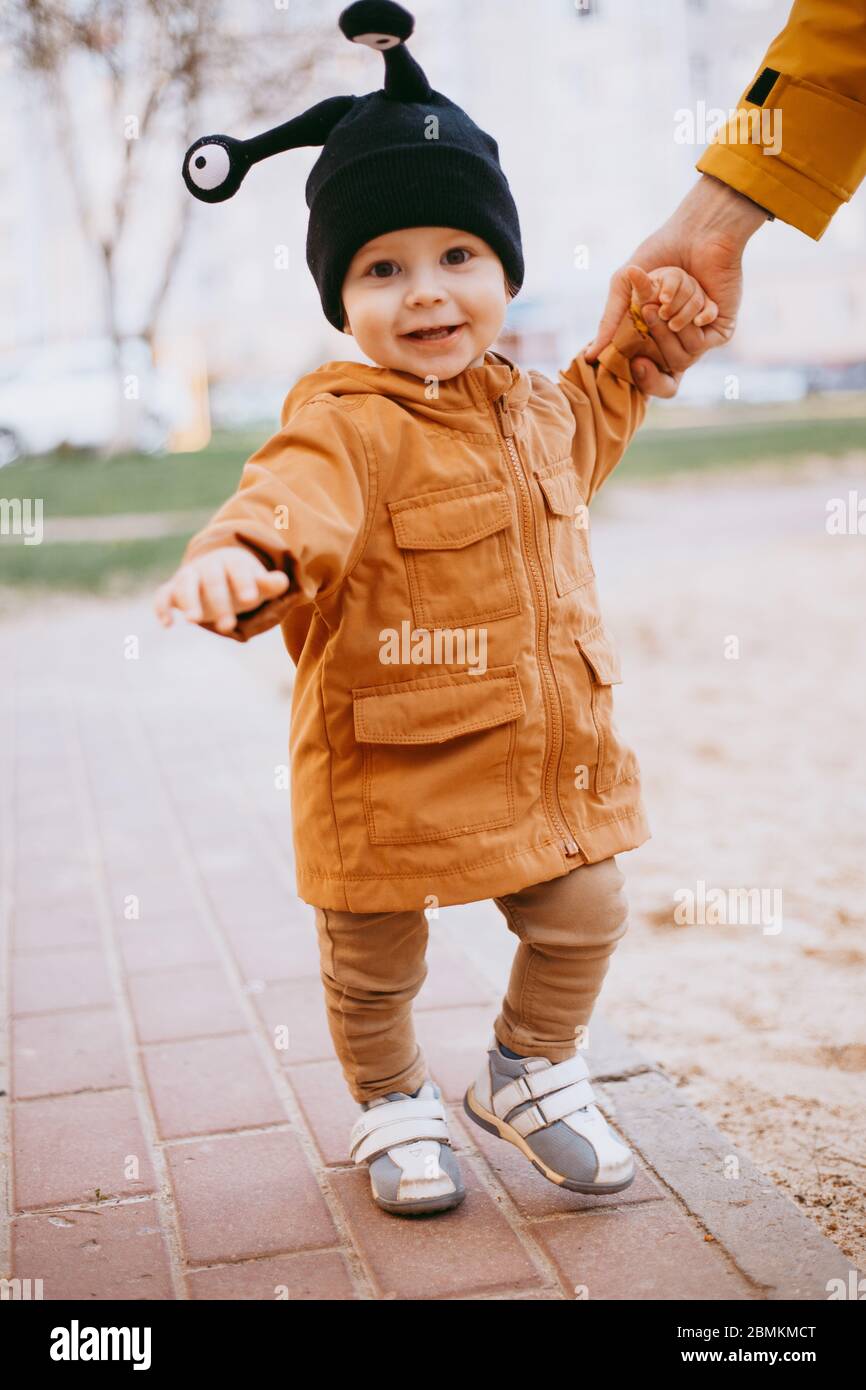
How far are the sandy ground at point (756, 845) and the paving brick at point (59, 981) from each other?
84 centimetres

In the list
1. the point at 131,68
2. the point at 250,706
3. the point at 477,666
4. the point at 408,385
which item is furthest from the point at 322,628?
the point at 131,68

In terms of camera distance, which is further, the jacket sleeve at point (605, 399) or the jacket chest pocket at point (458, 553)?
the jacket sleeve at point (605, 399)

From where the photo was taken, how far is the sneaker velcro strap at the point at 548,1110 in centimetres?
215

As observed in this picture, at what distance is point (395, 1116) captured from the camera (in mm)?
2184

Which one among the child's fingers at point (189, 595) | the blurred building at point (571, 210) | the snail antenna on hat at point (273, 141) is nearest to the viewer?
the child's fingers at point (189, 595)

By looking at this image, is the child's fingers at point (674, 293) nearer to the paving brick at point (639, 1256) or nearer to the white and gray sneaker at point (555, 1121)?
the white and gray sneaker at point (555, 1121)

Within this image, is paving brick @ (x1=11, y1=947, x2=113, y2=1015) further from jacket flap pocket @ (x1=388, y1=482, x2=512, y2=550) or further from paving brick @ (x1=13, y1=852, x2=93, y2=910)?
jacket flap pocket @ (x1=388, y1=482, x2=512, y2=550)

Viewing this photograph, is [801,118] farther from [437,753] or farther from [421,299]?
[437,753]

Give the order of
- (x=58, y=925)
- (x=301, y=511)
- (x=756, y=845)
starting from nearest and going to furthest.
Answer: (x=301, y=511)
(x=58, y=925)
(x=756, y=845)

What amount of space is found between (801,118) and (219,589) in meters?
1.31

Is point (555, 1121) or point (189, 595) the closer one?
point (189, 595)

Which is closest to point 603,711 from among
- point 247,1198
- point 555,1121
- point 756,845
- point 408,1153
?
point 555,1121

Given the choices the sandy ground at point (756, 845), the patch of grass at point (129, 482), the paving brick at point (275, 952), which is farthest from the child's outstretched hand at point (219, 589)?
the patch of grass at point (129, 482)
